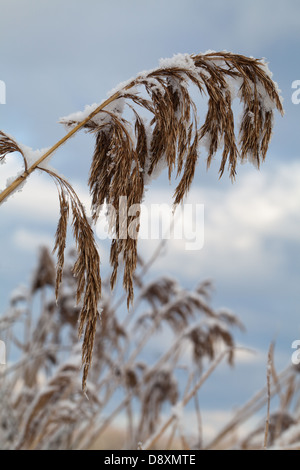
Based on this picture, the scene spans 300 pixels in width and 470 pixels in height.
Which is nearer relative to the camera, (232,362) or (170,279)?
(232,362)

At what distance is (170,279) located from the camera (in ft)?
19.3

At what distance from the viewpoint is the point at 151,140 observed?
1.67m

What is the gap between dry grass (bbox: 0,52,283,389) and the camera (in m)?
1.51

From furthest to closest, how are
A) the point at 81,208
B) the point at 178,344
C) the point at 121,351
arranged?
the point at 121,351 → the point at 178,344 → the point at 81,208

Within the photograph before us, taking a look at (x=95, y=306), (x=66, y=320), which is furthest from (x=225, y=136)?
(x=66, y=320)

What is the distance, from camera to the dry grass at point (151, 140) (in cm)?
151

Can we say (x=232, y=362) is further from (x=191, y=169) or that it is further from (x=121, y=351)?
(x=191, y=169)

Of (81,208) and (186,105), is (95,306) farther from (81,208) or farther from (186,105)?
(186,105)

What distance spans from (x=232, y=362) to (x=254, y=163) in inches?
150

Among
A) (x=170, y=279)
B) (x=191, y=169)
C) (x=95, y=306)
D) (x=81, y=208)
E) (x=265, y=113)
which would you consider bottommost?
(x=95, y=306)
